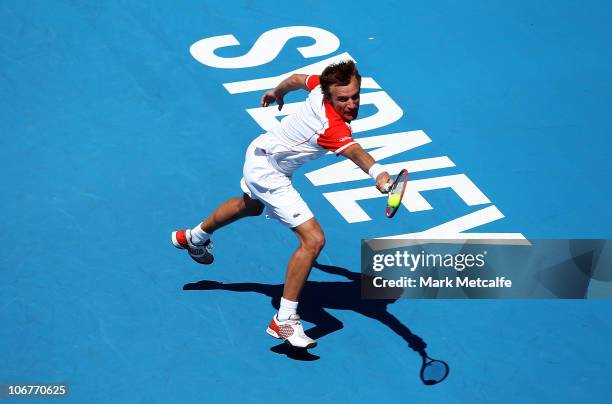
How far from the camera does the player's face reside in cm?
720

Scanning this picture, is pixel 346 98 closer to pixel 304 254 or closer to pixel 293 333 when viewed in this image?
pixel 304 254

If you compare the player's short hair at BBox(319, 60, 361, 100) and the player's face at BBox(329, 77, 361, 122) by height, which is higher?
the player's short hair at BBox(319, 60, 361, 100)

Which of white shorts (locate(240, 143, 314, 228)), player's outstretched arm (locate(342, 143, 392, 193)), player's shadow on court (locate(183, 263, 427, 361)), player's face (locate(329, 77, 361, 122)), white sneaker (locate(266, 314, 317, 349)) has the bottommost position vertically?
player's shadow on court (locate(183, 263, 427, 361))

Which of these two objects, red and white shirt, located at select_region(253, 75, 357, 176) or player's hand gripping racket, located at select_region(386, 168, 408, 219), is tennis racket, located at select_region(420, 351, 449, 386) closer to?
player's hand gripping racket, located at select_region(386, 168, 408, 219)

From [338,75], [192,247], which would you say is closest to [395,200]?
[338,75]

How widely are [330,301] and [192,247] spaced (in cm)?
123

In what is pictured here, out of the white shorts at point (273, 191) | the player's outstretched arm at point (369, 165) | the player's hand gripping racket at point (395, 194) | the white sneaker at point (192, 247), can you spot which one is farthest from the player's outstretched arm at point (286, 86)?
the player's hand gripping racket at point (395, 194)

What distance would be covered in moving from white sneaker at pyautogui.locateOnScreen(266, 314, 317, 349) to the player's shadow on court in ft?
0.84

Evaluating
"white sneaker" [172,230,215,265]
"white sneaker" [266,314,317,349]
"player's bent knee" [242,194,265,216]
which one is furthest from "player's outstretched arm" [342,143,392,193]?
"white sneaker" [172,230,215,265]

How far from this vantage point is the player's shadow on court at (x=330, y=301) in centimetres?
804

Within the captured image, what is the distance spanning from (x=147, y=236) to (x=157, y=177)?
0.81m

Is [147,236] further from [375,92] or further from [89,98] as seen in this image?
[375,92]

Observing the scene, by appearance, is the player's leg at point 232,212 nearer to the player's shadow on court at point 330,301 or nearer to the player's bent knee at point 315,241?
the player's shadow on court at point 330,301

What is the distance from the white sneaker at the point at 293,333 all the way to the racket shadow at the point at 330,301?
0.86ft
